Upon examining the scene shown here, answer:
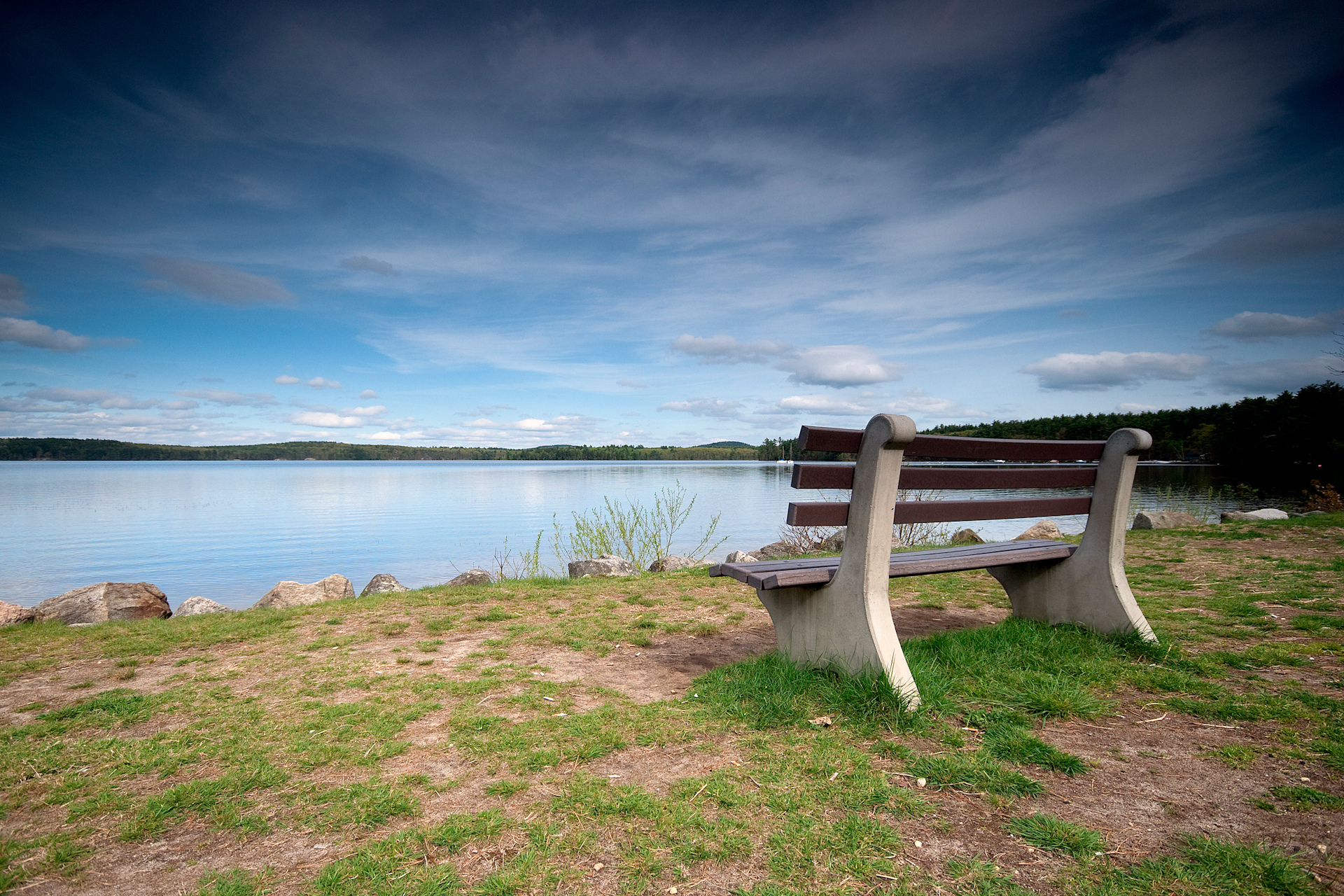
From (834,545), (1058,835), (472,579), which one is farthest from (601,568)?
(1058,835)

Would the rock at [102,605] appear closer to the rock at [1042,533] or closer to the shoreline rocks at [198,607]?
the shoreline rocks at [198,607]

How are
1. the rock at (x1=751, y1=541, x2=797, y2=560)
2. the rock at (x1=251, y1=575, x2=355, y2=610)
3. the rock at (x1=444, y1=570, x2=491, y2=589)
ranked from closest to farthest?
1. the rock at (x1=251, y1=575, x2=355, y2=610)
2. the rock at (x1=444, y1=570, x2=491, y2=589)
3. the rock at (x1=751, y1=541, x2=797, y2=560)

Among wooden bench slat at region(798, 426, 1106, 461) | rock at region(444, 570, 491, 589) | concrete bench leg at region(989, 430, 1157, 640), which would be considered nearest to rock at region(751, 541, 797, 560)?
rock at region(444, 570, 491, 589)

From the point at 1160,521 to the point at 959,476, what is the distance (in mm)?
11362

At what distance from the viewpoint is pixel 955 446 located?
3471mm

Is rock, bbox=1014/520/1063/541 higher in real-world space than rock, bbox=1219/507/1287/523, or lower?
lower

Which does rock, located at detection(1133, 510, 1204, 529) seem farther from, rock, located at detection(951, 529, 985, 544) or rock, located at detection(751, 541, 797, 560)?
rock, located at detection(751, 541, 797, 560)

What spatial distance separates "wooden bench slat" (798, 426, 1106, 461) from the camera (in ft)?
10.9

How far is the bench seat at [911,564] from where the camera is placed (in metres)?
3.46

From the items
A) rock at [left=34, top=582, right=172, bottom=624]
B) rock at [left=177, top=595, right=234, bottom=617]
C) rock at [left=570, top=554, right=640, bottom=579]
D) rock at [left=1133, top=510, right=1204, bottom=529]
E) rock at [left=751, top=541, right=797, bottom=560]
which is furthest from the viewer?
rock at [left=1133, top=510, right=1204, bottom=529]

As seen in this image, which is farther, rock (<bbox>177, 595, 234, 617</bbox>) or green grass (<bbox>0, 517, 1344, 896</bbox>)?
rock (<bbox>177, 595, 234, 617</bbox>)

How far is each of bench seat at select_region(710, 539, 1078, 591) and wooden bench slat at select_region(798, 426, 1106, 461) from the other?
661mm

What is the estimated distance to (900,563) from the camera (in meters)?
3.89

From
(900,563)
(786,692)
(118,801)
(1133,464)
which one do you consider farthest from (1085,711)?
(118,801)
